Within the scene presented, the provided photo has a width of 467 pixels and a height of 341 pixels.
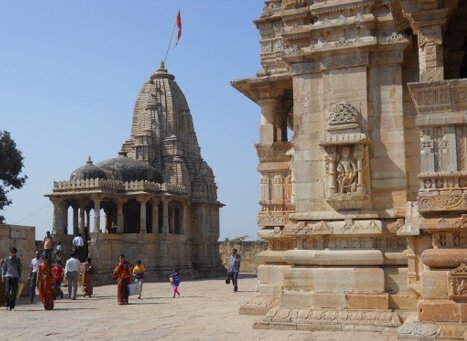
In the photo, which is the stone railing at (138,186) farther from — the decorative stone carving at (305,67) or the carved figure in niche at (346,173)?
the carved figure in niche at (346,173)

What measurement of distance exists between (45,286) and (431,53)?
11.6 m

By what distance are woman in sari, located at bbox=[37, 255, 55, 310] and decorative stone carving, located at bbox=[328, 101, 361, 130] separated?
915cm

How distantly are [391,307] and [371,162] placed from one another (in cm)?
247

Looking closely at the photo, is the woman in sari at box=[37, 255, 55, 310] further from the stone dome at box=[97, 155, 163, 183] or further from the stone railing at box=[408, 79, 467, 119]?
the stone dome at box=[97, 155, 163, 183]

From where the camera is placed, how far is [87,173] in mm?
36375

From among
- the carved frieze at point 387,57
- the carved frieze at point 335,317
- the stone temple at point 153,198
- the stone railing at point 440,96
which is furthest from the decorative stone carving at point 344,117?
the stone temple at point 153,198

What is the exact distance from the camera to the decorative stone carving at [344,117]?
36.1 feet

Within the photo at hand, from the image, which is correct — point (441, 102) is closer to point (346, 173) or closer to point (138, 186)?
point (346, 173)

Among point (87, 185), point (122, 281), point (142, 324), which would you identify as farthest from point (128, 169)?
point (142, 324)

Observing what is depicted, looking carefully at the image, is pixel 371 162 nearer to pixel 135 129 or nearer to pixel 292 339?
pixel 292 339

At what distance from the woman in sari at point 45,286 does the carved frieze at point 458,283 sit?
11140mm

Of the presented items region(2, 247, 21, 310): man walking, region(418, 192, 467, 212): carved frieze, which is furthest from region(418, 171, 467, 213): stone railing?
region(2, 247, 21, 310): man walking

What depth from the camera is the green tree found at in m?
42.9

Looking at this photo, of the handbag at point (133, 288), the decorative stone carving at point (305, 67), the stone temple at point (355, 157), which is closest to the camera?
the stone temple at point (355, 157)
